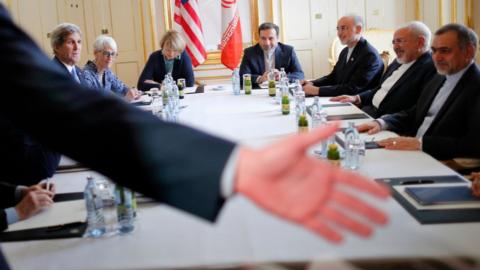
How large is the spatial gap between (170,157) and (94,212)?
108 centimetres

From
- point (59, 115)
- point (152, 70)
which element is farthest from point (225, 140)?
point (152, 70)

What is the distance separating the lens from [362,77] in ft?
15.3

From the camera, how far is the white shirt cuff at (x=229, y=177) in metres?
0.56

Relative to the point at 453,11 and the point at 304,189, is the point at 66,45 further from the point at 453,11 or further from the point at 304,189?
the point at 453,11

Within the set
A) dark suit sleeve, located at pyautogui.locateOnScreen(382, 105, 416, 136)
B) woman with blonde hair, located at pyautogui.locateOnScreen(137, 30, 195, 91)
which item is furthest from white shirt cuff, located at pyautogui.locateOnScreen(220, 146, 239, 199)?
woman with blonde hair, located at pyautogui.locateOnScreen(137, 30, 195, 91)

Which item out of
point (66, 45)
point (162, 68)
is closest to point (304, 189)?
point (66, 45)

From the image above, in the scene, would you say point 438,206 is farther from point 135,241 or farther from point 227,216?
point 135,241

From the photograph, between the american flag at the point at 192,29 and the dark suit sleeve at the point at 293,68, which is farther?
the american flag at the point at 192,29

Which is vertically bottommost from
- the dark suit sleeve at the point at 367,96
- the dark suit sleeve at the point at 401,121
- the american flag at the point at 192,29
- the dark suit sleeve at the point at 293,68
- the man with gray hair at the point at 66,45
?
the dark suit sleeve at the point at 401,121

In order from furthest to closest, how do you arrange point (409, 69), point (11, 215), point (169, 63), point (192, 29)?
point (192, 29) < point (169, 63) < point (409, 69) < point (11, 215)

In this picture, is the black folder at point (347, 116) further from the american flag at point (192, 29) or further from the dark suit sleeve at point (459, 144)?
the american flag at point (192, 29)

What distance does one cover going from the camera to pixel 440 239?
1354 mm

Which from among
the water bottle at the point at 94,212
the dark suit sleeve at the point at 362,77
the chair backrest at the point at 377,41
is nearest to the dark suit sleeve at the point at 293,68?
the dark suit sleeve at the point at 362,77

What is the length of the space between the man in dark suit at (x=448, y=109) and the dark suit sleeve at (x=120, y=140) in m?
1.96
